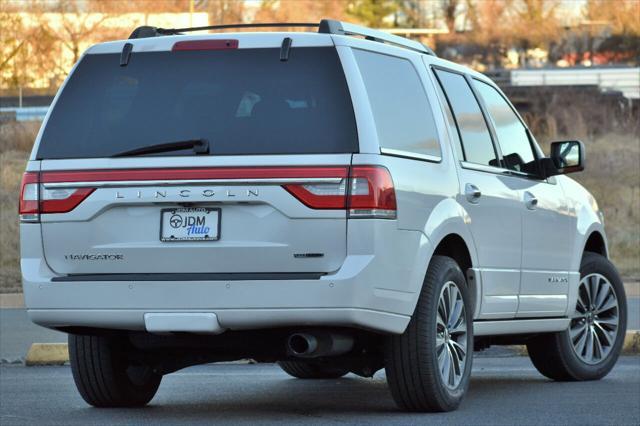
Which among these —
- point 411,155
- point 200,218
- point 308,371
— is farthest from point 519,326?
point 200,218

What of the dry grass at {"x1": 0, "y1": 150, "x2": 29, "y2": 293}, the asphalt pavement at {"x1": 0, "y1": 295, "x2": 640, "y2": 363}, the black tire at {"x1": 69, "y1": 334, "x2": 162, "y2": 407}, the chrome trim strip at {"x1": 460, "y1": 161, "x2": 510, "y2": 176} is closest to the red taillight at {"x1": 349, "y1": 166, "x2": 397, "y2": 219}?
the chrome trim strip at {"x1": 460, "y1": 161, "x2": 510, "y2": 176}

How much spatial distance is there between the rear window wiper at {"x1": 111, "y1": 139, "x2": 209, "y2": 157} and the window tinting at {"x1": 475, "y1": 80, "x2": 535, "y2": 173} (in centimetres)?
234

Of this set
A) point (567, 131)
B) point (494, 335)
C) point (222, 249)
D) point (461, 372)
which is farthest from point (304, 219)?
point (567, 131)

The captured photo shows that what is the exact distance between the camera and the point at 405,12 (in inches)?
4439

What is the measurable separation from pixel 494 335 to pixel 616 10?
259 feet

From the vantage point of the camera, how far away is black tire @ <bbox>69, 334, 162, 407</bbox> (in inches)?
334

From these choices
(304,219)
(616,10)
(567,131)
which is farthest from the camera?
(616,10)

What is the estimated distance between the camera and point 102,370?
27.9ft

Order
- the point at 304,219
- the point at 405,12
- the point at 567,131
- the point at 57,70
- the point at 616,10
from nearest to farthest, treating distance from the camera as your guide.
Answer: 1. the point at 304,219
2. the point at 567,131
3. the point at 57,70
4. the point at 616,10
5. the point at 405,12

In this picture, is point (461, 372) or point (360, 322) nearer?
point (360, 322)

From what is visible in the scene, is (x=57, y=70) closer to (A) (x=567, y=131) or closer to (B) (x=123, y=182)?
(A) (x=567, y=131)

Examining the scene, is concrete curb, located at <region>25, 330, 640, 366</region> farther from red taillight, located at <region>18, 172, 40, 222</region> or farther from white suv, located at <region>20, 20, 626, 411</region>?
red taillight, located at <region>18, 172, 40, 222</region>

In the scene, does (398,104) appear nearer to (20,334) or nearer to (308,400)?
(308,400)

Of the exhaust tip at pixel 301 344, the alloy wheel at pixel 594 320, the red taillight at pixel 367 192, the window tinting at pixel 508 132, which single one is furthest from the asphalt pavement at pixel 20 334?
the red taillight at pixel 367 192
